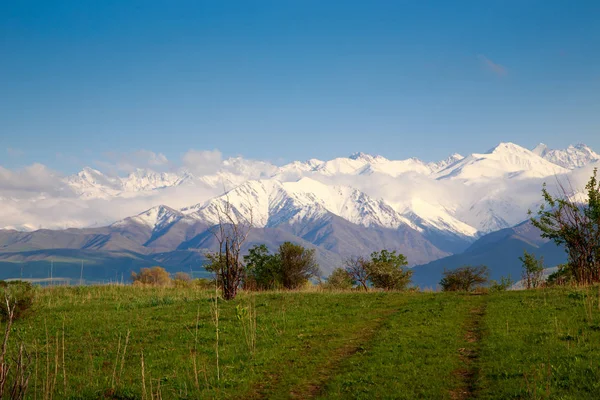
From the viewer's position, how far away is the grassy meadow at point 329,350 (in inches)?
648

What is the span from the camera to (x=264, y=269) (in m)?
67.5

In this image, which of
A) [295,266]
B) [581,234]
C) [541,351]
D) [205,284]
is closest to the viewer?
[541,351]

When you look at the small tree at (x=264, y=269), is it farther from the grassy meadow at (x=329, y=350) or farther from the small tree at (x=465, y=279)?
the grassy meadow at (x=329, y=350)

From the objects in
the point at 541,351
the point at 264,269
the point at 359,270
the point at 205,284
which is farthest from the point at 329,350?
the point at 205,284

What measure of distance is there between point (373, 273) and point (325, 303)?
32.0 metres

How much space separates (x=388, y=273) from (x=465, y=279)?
18.9 meters

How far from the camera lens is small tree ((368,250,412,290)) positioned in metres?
67.3

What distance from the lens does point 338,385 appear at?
1675 centimetres

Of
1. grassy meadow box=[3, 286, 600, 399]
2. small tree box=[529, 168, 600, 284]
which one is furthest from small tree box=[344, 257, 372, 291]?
grassy meadow box=[3, 286, 600, 399]

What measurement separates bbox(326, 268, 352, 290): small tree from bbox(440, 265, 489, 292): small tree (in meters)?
15.8

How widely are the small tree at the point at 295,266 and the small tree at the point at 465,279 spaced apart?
72.7 ft

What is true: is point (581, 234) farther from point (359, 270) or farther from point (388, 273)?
point (359, 270)

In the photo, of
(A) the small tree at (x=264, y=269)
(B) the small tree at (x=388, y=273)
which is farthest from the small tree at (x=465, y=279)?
(A) the small tree at (x=264, y=269)

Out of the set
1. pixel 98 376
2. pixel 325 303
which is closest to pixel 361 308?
pixel 325 303
